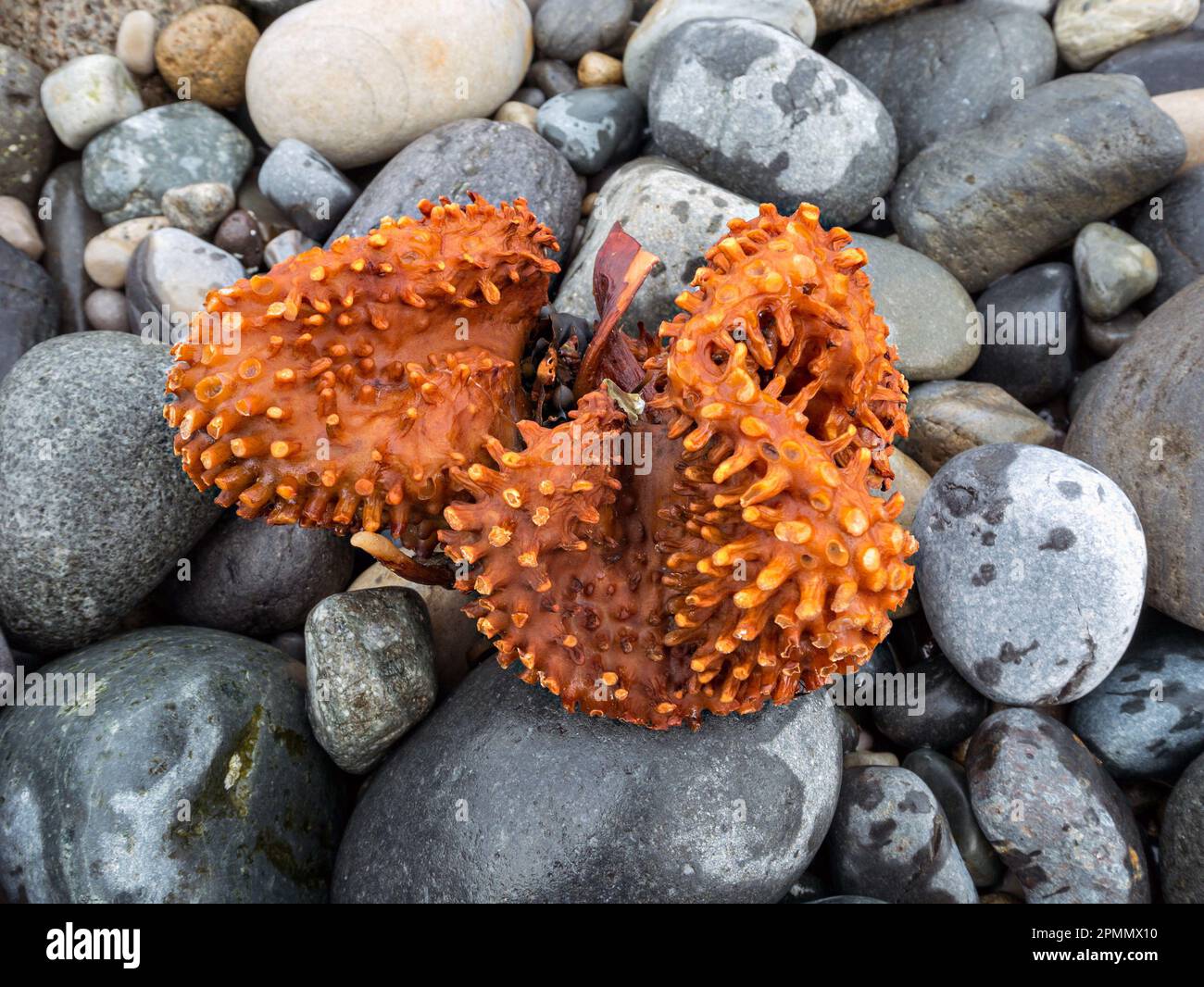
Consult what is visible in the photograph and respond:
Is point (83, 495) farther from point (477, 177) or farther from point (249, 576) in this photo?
point (477, 177)

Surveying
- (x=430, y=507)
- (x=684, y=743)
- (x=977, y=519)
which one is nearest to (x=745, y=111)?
(x=977, y=519)

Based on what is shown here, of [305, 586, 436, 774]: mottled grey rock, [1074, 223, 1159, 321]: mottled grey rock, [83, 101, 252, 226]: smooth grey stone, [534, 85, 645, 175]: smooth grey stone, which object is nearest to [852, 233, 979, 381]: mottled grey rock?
[1074, 223, 1159, 321]: mottled grey rock

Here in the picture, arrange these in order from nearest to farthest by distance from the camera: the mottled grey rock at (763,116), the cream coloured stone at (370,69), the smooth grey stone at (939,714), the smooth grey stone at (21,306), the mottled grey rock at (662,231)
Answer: the smooth grey stone at (939,714), the mottled grey rock at (662,231), the smooth grey stone at (21,306), the mottled grey rock at (763,116), the cream coloured stone at (370,69)

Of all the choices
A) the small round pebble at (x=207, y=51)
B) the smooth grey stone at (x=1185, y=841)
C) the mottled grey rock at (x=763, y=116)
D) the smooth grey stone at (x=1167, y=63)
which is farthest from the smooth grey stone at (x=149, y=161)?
the smooth grey stone at (x=1185, y=841)

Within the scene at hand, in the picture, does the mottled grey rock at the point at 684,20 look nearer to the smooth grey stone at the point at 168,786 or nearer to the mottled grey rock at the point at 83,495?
the mottled grey rock at the point at 83,495

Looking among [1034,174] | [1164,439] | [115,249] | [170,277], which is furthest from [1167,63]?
[115,249]

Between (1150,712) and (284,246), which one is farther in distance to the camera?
(284,246)

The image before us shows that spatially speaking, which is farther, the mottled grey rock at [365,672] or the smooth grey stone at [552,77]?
the smooth grey stone at [552,77]
